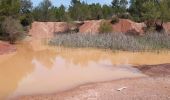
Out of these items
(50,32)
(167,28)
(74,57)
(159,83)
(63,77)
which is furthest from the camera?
(50,32)

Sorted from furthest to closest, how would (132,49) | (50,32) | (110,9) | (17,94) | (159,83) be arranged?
1. (110,9)
2. (50,32)
3. (132,49)
4. (159,83)
5. (17,94)

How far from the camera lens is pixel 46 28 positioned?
211ft

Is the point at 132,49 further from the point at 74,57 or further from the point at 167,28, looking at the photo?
the point at 167,28

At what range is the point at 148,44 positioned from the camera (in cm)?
3203

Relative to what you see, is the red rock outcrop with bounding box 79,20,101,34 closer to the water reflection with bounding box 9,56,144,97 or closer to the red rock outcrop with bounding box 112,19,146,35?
the red rock outcrop with bounding box 112,19,146,35

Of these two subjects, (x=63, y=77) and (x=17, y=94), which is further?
(x=63, y=77)

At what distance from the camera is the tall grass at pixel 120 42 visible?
101ft

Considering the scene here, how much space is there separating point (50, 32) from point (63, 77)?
47.6 metres

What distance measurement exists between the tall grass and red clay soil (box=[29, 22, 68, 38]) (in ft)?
86.2

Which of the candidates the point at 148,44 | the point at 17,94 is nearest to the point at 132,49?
the point at 148,44

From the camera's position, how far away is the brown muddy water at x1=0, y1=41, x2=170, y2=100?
15.2 m

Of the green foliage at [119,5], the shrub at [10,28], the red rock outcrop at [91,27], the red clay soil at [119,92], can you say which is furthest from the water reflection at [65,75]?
the green foliage at [119,5]

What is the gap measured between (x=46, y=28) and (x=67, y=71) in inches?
1774

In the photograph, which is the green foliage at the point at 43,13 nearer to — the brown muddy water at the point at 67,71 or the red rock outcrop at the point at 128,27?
the red rock outcrop at the point at 128,27
